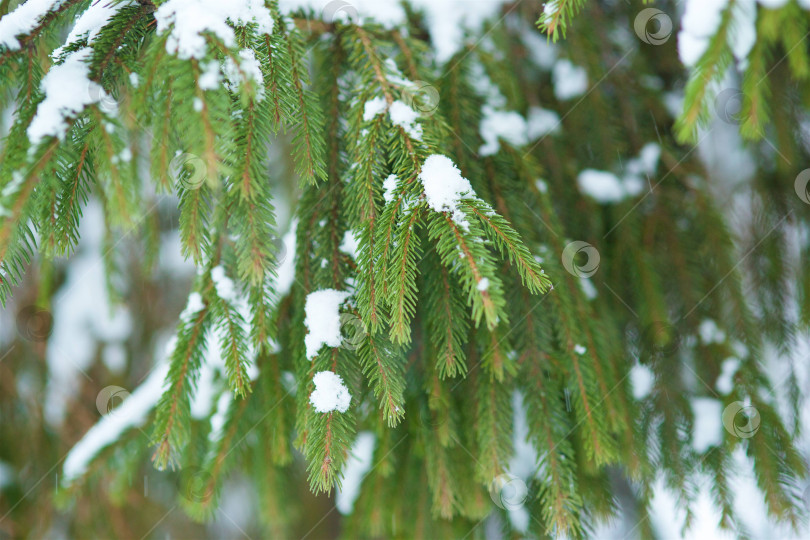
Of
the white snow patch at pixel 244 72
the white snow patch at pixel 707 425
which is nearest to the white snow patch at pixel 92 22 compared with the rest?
the white snow patch at pixel 244 72

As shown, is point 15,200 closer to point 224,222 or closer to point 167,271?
point 224,222

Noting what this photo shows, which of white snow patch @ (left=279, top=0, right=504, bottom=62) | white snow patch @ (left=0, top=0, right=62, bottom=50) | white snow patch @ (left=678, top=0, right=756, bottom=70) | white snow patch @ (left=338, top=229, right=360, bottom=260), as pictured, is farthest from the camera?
white snow patch @ (left=279, top=0, right=504, bottom=62)

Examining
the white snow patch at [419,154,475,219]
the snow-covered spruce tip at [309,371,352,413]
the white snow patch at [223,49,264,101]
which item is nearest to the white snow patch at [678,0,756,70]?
the white snow patch at [419,154,475,219]

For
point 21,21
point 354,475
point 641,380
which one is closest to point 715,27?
point 641,380

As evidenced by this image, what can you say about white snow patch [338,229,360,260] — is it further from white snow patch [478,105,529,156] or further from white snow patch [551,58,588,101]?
white snow patch [551,58,588,101]

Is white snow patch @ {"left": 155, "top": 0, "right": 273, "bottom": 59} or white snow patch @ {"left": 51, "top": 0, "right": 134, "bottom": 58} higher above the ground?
white snow patch @ {"left": 51, "top": 0, "right": 134, "bottom": 58}

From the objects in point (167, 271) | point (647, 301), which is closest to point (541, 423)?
point (647, 301)

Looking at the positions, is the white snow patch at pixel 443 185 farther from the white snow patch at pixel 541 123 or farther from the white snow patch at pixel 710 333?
the white snow patch at pixel 710 333
